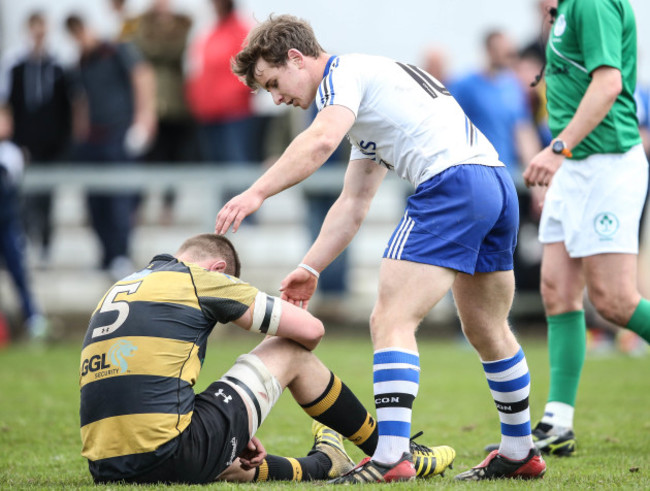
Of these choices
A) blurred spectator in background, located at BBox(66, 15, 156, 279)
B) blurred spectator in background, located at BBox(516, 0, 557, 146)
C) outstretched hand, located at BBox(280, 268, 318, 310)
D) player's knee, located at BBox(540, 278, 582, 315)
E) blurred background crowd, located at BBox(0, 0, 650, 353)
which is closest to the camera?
outstretched hand, located at BBox(280, 268, 318, 310)

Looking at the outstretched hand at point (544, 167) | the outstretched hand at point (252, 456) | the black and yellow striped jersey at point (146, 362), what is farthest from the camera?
the outstretched hand at point (544, 167)

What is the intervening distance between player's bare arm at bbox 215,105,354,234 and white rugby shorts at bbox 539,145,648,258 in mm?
1750

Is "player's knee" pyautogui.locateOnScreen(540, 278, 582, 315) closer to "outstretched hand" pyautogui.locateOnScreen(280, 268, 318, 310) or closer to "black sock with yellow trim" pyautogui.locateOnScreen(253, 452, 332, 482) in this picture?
"outstretched hand" pyautogui.locateOnScreen(280, 268, 318, 310)

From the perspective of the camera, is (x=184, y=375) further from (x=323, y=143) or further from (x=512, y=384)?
(x=512, y=384)

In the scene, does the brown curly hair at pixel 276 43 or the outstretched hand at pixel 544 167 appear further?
the outstretched hand at pixel 544 167

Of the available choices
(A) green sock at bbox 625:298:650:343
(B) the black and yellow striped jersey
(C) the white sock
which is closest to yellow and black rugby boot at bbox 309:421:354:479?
(B) the black and yellow striped jersey

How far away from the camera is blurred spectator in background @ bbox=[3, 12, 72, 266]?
458 inches

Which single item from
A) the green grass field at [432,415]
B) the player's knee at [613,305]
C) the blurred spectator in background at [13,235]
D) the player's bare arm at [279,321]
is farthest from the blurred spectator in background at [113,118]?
the player's bare arm at [279,321]

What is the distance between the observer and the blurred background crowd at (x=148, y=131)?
10.6 meters

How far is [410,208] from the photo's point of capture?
13.8 ft

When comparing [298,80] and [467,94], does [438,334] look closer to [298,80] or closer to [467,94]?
[467,94]

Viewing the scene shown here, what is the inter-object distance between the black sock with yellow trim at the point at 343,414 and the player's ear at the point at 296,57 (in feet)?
4.42

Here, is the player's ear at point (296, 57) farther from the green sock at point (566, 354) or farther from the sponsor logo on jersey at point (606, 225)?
the green sock at point (566, 354)

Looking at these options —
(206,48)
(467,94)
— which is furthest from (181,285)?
(206,48)
